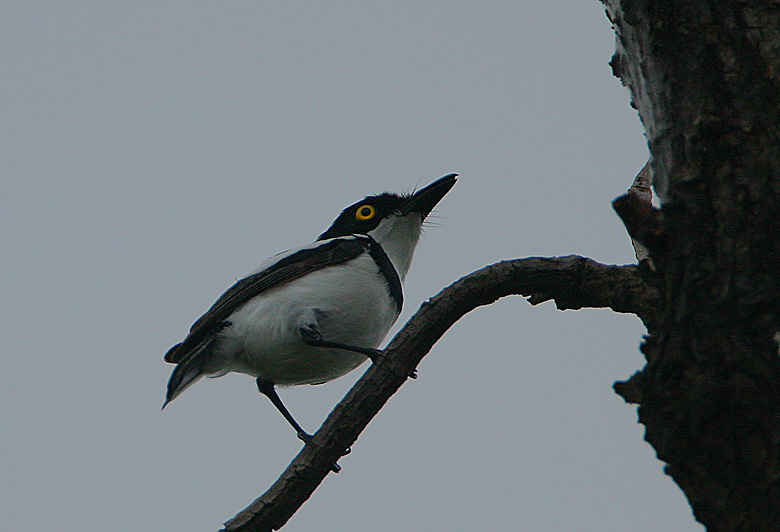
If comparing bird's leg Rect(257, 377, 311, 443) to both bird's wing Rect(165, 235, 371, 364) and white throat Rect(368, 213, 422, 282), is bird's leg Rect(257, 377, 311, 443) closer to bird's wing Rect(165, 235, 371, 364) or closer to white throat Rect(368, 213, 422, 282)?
bird's wing Rect(165, 235, 371, 364)

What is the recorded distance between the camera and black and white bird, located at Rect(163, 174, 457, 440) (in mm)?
5930

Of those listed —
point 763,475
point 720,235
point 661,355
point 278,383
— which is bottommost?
point 763,475

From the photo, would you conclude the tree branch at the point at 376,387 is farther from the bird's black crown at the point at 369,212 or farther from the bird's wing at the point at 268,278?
the bird's black crown at the point at 369,212

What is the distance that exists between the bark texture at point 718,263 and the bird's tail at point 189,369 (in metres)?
4.22

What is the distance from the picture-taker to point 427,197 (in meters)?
7.17

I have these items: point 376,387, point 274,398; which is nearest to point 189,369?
point 274,398

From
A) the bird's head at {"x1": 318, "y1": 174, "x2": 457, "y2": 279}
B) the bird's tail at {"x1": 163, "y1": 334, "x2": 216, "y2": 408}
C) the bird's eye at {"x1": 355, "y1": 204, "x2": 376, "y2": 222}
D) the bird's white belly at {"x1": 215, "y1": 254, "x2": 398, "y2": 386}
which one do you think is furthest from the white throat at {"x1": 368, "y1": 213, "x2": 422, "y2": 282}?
the bird's tail at {"x1": 163, "y1": 334, "x2": 216, "y2": 408}

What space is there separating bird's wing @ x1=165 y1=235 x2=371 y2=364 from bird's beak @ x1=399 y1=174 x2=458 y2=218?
0.65 metres

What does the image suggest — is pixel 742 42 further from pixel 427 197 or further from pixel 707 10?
pixel 427 197

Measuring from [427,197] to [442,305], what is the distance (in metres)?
3.31

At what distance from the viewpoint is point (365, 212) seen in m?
7.27

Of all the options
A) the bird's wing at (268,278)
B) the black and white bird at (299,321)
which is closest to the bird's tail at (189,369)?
the black and white bird at (299,321)

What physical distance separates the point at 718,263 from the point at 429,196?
5.08 m

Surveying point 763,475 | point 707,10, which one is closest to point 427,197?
point 707,10
